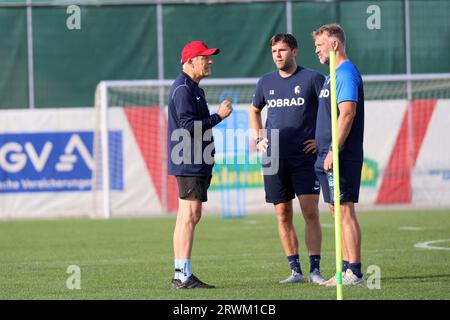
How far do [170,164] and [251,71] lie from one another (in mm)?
15449

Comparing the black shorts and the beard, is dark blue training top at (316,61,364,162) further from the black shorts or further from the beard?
the black shorts

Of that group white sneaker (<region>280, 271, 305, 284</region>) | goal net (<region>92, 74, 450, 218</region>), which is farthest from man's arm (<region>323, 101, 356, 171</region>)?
goal net (<region>92, 74, 450, 218</region>)

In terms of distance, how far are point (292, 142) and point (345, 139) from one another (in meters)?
0.92

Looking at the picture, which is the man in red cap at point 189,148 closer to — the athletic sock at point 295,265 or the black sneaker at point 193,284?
the black sneaker at point 193,284

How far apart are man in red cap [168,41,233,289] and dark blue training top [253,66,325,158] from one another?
738 mm

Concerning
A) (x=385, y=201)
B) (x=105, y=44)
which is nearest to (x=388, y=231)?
(x=385, y=201)

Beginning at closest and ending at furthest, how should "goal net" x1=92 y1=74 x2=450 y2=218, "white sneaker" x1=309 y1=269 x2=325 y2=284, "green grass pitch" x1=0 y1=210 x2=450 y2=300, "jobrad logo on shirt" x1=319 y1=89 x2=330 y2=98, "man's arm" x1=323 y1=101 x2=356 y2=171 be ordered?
"green grass pitch" x1=0 y1=210 x2=450 y2=300 → "man's arm" x1=323 y1=101 x2=356 y2=171 → "jobrad logo on shirt" x1=319 y1=89 x2=330 y2=98 → "white sneaker" x1=309 y1=269 x2=325 y2=284 → "goal net" x1=92 y1=74 x2=450 y2=218

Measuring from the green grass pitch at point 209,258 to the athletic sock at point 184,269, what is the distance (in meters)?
0.20

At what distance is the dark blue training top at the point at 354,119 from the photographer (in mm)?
9844

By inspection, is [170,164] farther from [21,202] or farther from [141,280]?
[21,202]

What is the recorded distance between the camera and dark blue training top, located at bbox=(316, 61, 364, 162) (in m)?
9.84

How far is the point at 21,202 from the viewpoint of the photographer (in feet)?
75.4

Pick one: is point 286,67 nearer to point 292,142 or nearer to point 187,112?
point 292,142
